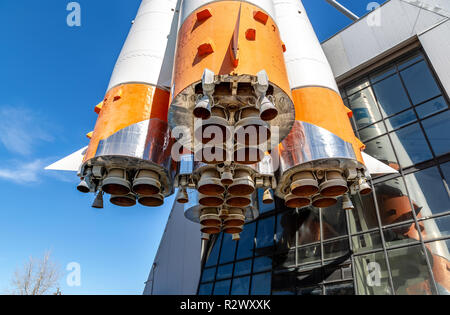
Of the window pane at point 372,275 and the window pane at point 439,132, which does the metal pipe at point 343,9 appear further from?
the window pane at point 372,275

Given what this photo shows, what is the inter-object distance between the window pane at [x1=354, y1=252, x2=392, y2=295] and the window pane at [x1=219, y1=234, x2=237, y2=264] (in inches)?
257

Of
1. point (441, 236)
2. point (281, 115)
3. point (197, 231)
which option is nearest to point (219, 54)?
point (281, 115)

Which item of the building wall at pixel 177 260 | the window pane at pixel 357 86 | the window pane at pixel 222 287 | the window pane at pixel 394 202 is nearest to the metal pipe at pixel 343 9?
the window pane at pixel 357 86

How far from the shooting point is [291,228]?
13.8m

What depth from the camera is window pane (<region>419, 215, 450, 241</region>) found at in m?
9.62

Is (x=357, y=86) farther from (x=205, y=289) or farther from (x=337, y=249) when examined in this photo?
(x=205, y=289)

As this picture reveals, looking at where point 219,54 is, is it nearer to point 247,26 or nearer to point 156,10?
point 247,26

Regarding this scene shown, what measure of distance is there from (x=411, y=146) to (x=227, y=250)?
9.78 metres

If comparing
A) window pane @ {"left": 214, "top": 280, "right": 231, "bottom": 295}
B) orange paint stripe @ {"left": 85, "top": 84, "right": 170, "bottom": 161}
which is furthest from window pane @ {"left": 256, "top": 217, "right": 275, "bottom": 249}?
orange paint stripe @ {"left": 85, "top": 84, "right": 170, "bottom": 161}

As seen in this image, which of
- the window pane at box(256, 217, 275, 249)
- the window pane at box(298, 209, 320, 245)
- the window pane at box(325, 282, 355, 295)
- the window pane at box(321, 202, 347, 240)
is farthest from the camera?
the window pane at box(256, 217, 275, 249)

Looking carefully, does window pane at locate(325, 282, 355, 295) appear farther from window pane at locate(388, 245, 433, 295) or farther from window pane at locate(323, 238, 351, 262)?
window pane at locate(388, 245, 433, 295)

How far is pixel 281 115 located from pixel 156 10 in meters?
6.54

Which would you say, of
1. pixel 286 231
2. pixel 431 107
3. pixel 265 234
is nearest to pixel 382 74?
pixel 431 107
